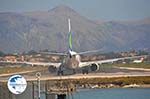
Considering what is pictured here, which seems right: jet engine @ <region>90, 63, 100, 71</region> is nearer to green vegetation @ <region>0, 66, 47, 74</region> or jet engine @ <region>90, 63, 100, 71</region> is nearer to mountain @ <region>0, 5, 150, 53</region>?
Answer: green vegetation @ <region>0, 66, 47, 74</region>

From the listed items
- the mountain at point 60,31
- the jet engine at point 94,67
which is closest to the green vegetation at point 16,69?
the jet engine at point 94,67

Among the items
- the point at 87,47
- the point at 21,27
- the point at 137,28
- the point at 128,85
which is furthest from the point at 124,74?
the point at 21,27

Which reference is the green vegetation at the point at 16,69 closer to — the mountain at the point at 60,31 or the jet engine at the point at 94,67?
the jet engine at the point at 94,67

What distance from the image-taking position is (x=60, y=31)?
4943 inches

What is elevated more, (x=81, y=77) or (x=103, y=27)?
(x=103, y=27)

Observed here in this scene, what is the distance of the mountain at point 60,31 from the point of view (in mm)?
118375

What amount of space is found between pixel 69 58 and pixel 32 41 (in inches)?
2940

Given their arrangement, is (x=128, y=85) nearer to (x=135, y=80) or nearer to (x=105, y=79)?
(x=135, y=80)

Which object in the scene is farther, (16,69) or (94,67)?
(16,69)

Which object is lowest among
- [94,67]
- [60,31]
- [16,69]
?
[94,67]

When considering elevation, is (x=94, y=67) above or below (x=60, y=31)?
below

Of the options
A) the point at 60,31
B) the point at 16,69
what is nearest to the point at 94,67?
the point at 16,69

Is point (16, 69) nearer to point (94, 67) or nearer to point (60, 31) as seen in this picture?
point (94, 67)

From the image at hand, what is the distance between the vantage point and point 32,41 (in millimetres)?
122312
